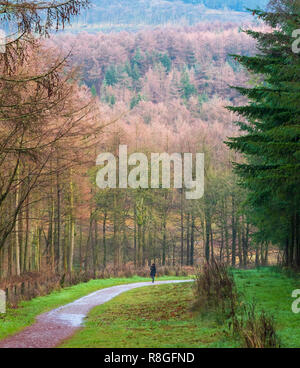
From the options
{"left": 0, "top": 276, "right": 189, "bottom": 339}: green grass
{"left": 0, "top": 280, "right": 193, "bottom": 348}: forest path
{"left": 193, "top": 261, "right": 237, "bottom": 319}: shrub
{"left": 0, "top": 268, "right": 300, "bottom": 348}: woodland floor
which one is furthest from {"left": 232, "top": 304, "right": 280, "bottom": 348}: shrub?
{"left": 0, "top": 276, "right": 189, "bottom": 339}: green grass

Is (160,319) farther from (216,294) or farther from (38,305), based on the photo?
(38,305)

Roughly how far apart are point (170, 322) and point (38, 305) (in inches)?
276

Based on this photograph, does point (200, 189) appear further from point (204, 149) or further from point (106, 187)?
point (106, 187)

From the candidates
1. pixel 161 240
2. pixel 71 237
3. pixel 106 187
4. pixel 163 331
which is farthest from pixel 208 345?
pixel 161 240

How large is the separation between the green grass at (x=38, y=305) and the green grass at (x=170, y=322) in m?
1.97

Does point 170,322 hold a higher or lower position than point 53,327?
higher

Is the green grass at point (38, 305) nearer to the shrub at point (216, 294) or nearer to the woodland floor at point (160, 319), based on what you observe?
the woodland floor at point (160, 319)

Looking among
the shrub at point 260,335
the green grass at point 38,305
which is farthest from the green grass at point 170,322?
the green grass at point 38,305

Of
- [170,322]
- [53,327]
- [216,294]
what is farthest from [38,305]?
[216,294]

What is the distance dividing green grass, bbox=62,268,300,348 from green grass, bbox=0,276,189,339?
197 cm

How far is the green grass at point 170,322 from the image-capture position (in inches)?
351

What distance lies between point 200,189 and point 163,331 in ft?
97.7

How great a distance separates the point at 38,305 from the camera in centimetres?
1686

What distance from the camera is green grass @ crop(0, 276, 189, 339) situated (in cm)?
1215
